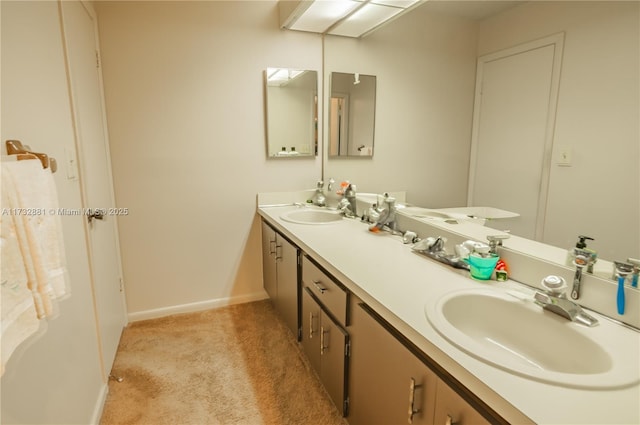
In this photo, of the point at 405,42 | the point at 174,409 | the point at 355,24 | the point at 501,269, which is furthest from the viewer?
the point at 355,24

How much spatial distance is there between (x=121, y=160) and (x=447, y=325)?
2270 mm

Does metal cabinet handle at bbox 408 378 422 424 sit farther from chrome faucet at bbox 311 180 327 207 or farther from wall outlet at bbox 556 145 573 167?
chrome faucet at bbox 311 180 327 207

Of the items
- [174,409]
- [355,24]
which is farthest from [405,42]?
[174,409]

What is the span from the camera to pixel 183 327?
247 cm

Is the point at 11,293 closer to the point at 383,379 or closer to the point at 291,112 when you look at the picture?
the point at 383,379

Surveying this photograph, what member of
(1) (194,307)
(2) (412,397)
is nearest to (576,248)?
(2) (412,397)

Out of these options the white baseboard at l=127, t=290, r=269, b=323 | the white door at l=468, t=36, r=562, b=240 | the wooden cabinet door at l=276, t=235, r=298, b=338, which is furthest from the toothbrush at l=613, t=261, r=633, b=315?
the white baseboard at l=127, t=290, r=269, b=323

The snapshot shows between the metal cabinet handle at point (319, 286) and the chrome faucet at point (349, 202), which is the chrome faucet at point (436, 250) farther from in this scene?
the chrome faucet at point (349, 202)

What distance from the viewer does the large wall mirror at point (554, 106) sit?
3.04 feet

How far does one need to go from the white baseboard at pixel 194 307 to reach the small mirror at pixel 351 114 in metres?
1.33

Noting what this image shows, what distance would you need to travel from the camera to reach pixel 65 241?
4.34 feet

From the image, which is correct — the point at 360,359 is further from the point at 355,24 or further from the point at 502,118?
the point at 355,24

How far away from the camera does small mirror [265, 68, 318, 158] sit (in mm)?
2578

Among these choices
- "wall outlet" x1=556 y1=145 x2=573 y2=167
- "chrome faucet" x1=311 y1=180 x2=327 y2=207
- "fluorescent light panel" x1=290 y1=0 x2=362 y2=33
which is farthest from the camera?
"chrome faucet" x1=311 y1=180 x2=327 y2=207
